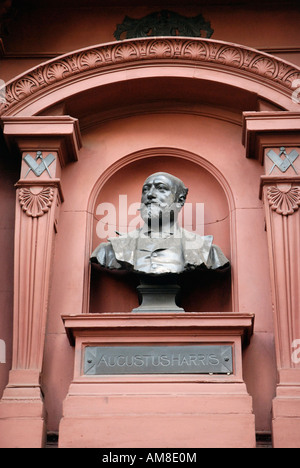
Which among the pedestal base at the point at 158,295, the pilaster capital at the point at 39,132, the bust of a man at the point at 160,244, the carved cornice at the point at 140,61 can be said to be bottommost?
the pedestal base at the point at 158,295

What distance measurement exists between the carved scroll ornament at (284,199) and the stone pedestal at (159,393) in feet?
3.83

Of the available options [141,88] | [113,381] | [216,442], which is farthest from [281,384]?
[141,88]

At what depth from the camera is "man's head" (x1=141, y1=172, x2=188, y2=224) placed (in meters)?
9.10

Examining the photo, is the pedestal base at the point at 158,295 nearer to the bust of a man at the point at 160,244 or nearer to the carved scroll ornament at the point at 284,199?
the bust of a man at the point at 160,244

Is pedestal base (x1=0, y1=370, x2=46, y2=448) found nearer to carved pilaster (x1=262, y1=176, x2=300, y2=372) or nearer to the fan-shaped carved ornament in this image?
the fan-shaped carved ornament

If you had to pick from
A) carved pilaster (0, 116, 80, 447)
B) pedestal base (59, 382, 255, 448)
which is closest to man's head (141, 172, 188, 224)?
carved pilaster (0, 116, 80, 447)

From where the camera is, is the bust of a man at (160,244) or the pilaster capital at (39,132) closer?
the bust of a man at (160,244)

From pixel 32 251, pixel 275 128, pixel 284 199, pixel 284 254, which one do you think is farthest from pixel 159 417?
pixel 275 128

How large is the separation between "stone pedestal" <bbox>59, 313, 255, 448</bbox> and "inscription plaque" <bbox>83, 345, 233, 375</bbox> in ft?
0.06

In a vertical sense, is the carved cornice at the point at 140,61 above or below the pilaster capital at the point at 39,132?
above

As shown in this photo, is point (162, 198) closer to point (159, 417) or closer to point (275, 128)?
point (275, 128)

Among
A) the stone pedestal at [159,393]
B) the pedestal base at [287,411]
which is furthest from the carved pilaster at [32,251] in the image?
the pedestal base at [287,411]

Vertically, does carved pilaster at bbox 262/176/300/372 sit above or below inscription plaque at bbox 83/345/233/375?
above

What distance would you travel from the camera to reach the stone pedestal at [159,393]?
7754 millimetres
